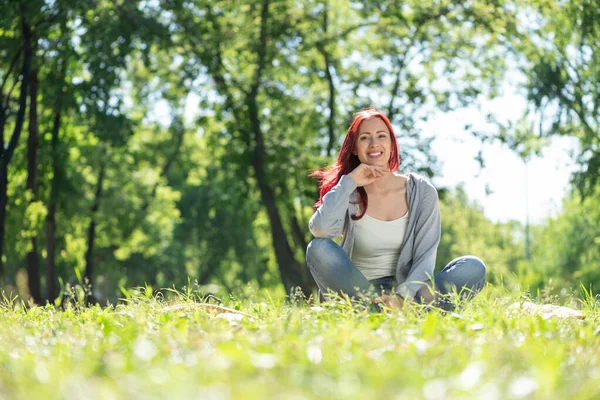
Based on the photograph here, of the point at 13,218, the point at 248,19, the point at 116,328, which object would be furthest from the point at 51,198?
the point at 116,328

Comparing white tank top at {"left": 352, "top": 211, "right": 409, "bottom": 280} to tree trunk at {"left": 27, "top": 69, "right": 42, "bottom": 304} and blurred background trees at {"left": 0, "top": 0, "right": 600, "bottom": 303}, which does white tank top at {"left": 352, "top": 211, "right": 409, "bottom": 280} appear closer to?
blurred background trees at {"left": 0, "top": 0, "right": 600, "bottom": 303}

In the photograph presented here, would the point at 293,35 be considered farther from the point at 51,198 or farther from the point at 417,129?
the point at 51,198

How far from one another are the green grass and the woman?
0.86 metres

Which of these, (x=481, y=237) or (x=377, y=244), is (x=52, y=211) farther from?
(x=481, y=237)

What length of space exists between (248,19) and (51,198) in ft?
17.6

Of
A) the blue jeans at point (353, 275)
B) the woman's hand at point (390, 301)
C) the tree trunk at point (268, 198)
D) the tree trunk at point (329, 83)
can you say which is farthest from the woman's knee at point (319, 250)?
the tree trunk at point (329, 83)

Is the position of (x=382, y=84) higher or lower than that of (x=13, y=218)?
higher

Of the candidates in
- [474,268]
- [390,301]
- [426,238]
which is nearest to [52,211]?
[426,238]

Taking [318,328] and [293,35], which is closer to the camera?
[318,328]

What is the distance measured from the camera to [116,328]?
3.82 metres

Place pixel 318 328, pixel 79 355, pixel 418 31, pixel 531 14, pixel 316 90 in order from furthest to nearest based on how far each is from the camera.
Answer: pixel 316 90 → pixel 418 31 → pixel 531 14 → pixel 318 328 → pixel 79 355

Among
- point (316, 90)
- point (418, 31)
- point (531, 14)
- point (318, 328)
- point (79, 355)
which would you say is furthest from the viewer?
point (316, 90)

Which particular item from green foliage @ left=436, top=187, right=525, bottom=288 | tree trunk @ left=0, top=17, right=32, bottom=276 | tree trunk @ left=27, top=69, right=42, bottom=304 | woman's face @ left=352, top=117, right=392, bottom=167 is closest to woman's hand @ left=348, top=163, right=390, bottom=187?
woman's face @ left=352, top=117, right=392, bottom=167

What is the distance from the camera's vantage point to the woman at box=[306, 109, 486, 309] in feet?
17.9
